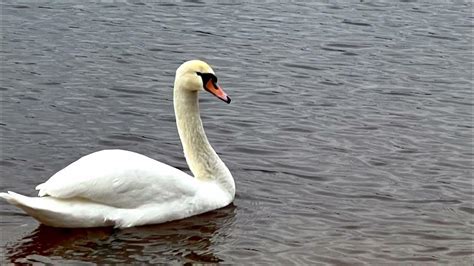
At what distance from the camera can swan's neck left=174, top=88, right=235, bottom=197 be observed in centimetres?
959

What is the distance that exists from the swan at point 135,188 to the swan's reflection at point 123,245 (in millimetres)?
101

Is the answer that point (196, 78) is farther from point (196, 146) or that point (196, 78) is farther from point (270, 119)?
point (270, 119)

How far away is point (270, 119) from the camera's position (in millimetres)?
12391

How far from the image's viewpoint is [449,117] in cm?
1286

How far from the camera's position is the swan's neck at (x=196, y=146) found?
377 inches

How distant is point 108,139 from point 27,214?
8.25 ft

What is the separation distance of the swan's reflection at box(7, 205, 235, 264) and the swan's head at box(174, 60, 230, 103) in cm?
141

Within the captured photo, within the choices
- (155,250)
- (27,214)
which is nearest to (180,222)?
(155,250)

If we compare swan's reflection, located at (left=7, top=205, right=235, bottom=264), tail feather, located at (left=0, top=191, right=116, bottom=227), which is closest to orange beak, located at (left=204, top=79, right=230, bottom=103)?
swan's reflection, located at (left=7, top=205, right=235, bottom=264)

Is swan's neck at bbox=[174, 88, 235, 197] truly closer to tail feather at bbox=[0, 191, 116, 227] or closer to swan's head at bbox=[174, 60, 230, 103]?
swan's head at bbox=[174, 60, 230, 103]

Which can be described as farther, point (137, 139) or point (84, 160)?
point (137, 139)

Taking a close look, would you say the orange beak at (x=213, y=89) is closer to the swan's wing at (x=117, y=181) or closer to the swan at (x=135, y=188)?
the swan at (x=135, y=188)

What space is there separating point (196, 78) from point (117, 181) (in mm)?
1519

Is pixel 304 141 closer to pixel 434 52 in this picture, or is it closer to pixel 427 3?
pixel 434 52
